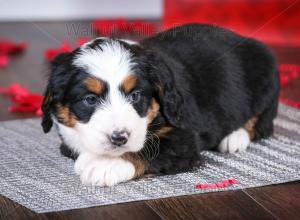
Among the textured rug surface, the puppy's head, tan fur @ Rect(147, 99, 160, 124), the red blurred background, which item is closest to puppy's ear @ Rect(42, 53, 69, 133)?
the puppy's head

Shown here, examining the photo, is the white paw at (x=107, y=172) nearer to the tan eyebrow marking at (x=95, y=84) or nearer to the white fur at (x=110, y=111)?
the white fur at (x=110, y=111)

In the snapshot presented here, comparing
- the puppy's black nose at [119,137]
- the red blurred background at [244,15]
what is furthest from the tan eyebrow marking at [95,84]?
the red blurred background at [244,15]

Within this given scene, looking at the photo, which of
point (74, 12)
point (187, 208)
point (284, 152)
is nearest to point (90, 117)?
point (187, 208)

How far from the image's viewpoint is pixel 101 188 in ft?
9.68

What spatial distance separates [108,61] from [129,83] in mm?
143

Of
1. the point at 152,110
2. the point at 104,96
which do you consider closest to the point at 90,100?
the point at 104,96

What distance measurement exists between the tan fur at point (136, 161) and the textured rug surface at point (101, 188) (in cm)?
6

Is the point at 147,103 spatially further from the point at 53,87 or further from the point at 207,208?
the point at 207,208

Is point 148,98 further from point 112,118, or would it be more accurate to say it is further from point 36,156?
point 36,156

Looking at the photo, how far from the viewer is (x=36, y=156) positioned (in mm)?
3498

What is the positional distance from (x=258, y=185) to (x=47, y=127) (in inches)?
43.3

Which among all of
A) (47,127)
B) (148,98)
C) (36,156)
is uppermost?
(148,98)

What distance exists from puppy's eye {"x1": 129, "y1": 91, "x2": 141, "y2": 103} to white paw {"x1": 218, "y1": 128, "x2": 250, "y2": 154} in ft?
2.62

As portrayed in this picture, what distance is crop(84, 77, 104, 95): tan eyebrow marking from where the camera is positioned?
2.86 meters
